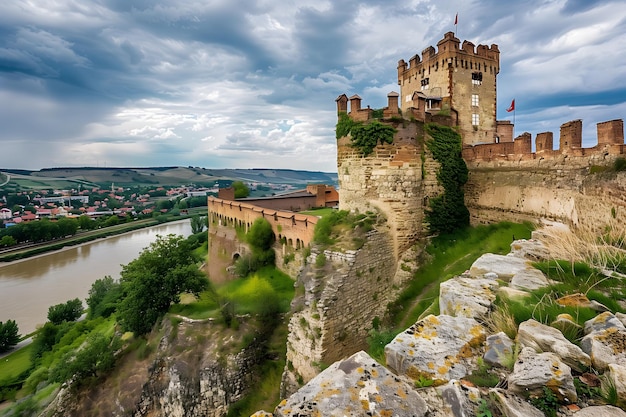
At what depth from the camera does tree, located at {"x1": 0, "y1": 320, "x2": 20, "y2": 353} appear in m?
28.8

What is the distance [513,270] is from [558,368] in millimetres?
3158

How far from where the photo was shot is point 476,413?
227 centimetres

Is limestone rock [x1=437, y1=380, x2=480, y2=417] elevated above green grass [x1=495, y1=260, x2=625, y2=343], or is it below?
below

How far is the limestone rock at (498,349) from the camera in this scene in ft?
9.43

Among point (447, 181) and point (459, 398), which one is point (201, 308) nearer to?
point (447, 181)

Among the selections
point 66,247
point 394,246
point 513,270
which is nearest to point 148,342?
point 394,246

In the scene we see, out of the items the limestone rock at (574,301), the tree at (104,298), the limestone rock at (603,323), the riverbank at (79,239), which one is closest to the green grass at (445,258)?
the limestone rock at (574,301)

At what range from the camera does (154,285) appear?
→ 66.3 feet

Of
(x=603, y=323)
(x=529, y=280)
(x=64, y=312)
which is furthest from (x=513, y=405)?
(x=64, y=312)

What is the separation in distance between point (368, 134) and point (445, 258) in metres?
6.44

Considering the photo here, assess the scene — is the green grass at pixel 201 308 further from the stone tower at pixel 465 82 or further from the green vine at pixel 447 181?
the stone tower at pixel 465 82

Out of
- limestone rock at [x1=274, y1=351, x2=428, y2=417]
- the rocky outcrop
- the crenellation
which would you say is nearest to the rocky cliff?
the rocky outcrop

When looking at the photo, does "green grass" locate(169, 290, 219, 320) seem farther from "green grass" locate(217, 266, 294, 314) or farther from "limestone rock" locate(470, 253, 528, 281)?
"limestone rock" locate(470, 253, 528, 281)

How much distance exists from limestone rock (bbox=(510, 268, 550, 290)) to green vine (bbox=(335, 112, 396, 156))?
9.14 meters
